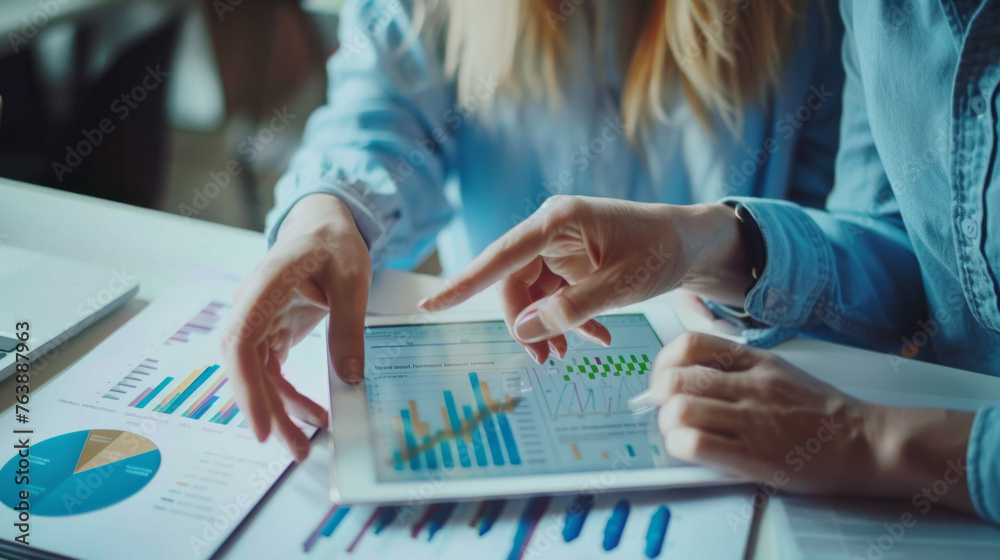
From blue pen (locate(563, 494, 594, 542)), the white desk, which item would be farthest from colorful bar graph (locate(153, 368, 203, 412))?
blue pen (locate(563, 494, 594, 542))

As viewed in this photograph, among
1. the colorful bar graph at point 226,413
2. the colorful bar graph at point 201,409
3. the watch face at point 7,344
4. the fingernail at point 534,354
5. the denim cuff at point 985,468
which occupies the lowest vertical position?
the denim cuff at point 985,468

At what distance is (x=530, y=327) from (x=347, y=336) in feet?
0.48

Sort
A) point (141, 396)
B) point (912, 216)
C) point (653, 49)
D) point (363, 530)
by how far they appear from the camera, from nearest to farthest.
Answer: point (363, 530), point (141, 396), point (912, 216), point (653, 49)

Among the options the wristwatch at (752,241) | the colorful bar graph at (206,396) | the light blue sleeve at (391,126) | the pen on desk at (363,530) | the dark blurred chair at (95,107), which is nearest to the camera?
the pen on desk at (363,530)

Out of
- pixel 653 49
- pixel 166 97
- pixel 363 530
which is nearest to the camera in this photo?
pixel 363 530

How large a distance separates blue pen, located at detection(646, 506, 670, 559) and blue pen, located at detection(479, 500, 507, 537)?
0.10 m

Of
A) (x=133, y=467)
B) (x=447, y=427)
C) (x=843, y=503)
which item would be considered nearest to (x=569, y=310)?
(x=447, y=427)

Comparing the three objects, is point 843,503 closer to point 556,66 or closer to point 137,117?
point 556,66

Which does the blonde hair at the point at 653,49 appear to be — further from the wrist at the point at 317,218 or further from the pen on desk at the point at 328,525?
the pen on desk at the point at 328,525

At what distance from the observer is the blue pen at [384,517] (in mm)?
453

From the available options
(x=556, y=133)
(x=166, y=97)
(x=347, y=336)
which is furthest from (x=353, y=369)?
(x=166, y=97)

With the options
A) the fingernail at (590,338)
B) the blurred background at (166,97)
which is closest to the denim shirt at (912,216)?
the fingernail at (590,338)

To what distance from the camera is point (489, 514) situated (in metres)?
0.46

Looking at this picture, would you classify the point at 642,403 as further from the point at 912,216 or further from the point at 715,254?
the point at 912,216
